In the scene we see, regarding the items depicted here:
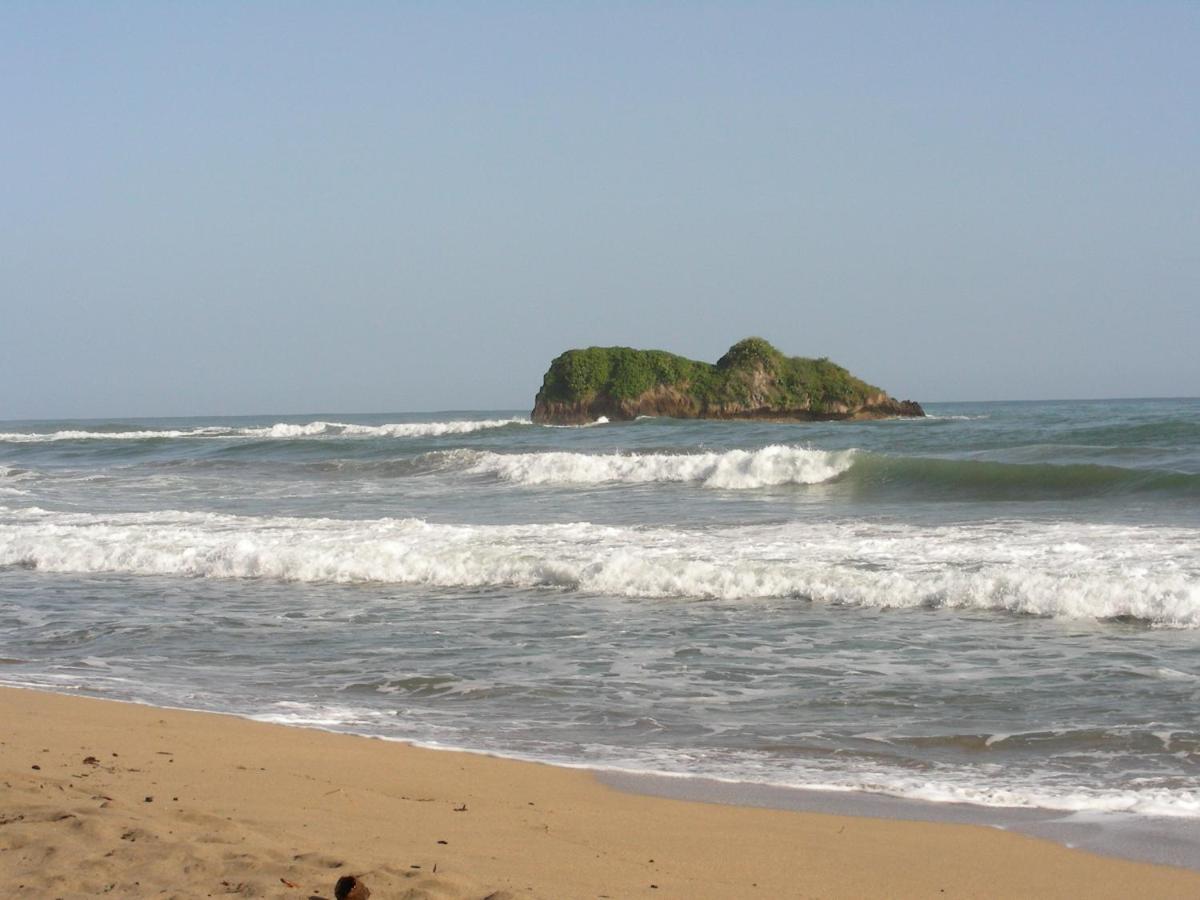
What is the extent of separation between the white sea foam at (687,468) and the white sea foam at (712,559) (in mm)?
7691

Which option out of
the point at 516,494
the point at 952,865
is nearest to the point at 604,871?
the point at 952,865

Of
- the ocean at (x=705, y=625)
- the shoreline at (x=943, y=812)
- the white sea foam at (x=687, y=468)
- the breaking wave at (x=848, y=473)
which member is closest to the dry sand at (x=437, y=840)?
the shoreline at (x=943, y=812)

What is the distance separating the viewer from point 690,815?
15.1ft

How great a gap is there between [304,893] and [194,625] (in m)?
6.67

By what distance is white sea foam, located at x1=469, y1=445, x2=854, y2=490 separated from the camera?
22828 millimetres

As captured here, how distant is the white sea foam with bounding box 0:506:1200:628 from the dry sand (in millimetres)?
5518

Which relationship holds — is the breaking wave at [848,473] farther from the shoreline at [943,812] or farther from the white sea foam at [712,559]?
the shoreline at [943,812]

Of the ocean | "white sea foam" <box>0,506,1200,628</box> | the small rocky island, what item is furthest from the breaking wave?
the small rocky island

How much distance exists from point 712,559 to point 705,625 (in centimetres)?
269

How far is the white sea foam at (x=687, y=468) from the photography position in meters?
22.8

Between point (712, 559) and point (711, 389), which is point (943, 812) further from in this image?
point (711, 389)

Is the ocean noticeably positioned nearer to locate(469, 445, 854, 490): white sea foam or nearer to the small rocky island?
locate(469, 445, 854, 490): white sea foam

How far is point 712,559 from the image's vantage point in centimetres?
1188

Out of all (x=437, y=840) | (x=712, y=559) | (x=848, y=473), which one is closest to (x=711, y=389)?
(x=848, y=473)
